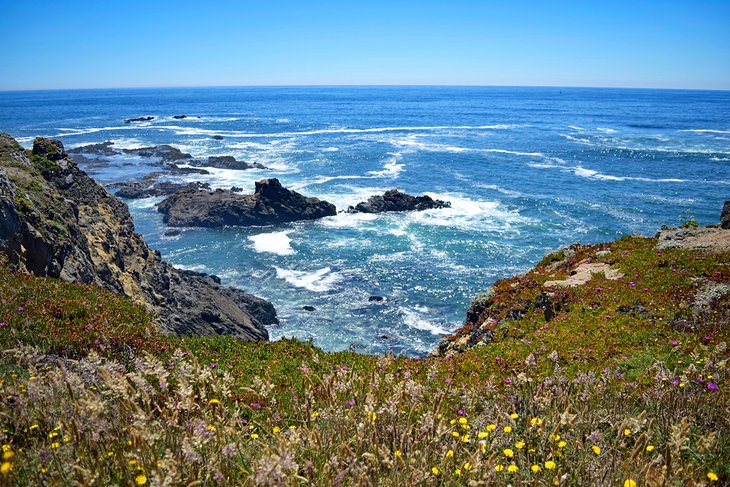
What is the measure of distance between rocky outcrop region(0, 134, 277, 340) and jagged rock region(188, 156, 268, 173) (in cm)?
4362

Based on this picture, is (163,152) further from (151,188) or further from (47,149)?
(47,149)

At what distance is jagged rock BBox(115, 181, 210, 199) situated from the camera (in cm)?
5306

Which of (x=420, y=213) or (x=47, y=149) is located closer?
(x=47, y=149)

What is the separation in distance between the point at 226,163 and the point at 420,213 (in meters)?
36.4

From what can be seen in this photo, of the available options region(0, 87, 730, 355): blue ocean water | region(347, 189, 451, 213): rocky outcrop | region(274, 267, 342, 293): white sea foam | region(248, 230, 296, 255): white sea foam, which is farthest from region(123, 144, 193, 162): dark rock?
region(274, 267, 342, 293): white sea foam

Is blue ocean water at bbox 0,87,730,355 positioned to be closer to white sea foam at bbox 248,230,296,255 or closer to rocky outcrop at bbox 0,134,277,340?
white sea foam at bbox 248,230,296,255

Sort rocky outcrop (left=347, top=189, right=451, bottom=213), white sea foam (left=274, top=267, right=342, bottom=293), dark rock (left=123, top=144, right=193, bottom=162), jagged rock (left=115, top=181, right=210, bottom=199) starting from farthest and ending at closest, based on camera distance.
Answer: dark rock (left=123, top=144, right=193, bottom=162), jagged rock (left=115, top=181, right=210, bottom=199), rocky outcrop (left=347, top=189, right=451, bottom=213), white sea foam (left=274, top=267, right=342, bottom=293)

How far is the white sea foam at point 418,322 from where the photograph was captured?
24.8 meters

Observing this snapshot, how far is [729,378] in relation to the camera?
6.17 metres

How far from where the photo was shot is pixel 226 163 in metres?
70.6

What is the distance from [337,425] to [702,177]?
2727 inches

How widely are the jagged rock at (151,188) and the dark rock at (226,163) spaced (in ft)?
39.1

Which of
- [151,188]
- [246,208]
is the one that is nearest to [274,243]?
[246,208]

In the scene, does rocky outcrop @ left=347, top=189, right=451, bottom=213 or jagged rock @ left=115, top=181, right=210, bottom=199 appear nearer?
rocky outcrop @ left=347, top=189, right=451, bottom=213
